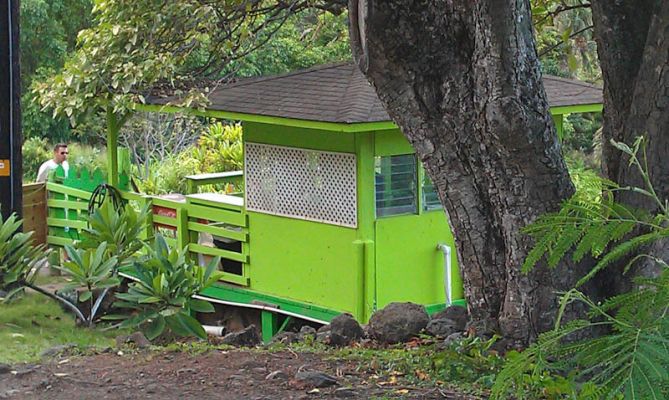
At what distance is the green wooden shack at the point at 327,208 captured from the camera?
1175 centimetres

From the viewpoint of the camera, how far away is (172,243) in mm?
14156

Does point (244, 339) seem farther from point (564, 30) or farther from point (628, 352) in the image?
point (628, 352)

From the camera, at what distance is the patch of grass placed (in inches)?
359

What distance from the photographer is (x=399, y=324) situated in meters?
7.18

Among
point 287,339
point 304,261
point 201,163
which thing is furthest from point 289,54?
point 287,339

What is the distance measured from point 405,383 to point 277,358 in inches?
39.4

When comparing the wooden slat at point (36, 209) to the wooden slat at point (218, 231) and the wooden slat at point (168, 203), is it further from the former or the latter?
the wooden slat at point (218, 231)

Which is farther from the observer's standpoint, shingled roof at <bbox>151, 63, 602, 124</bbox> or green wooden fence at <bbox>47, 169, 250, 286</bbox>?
green wooden fence at <bbox>47, 169, 250, 286</bbox>

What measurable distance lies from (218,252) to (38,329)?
338 centimetres

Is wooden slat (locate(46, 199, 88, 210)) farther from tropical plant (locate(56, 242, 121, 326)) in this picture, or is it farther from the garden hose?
tropical plant (locate(56, 242, 121, 326))

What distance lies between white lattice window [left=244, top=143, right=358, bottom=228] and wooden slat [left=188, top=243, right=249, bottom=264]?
1.99 ft

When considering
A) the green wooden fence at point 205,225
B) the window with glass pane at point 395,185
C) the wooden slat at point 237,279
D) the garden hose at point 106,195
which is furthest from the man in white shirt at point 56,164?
the window with glass pane at point 395,185

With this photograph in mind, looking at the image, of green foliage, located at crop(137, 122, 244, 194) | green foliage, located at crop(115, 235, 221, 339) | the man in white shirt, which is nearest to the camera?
green foliage, located at crop(115, 235, 221, 339)

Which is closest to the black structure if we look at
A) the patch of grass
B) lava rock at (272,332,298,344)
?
the patch of grass
